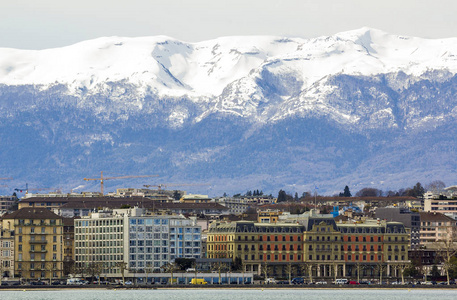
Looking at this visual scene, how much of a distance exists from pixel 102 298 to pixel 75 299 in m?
3.47

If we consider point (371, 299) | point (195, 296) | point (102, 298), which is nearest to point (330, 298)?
point (371, 299)

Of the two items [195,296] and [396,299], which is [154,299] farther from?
[396,299]

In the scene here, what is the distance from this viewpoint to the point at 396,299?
19838cm

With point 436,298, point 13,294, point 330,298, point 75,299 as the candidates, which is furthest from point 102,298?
point 436,298

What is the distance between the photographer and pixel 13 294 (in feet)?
655

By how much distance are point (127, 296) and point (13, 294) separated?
15.6 metres

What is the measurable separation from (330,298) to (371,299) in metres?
5.75

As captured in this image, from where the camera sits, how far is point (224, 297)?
19850 centimetres

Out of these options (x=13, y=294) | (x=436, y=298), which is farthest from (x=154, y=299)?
(x=436, y=298)

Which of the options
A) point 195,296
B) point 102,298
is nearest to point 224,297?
point 195,296

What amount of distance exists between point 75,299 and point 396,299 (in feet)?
140

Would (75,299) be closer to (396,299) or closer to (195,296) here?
(195,296)

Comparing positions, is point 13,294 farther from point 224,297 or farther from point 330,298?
point 330,298

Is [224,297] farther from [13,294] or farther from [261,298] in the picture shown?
[13,294]
